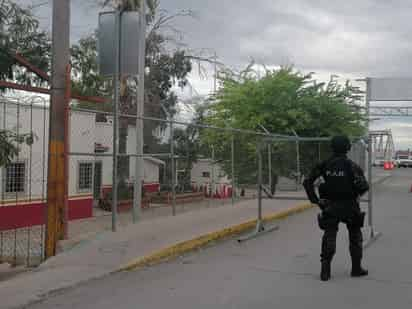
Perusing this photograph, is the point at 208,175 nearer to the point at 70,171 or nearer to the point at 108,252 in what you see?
the point at 70,171

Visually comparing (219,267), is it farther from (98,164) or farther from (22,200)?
(22,200)

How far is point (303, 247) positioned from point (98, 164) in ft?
25.0

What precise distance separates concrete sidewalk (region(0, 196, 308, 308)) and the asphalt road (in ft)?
0.99

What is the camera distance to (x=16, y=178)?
15.2 meters

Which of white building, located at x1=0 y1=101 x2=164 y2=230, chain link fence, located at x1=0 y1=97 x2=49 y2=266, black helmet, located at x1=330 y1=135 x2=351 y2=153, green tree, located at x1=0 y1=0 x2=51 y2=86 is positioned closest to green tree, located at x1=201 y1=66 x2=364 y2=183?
white building, located at x1=0 y1=101 x2=164 y2=230

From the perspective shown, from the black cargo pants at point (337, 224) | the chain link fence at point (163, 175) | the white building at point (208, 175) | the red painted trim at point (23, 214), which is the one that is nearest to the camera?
the black cargo pants at point (337, 224)

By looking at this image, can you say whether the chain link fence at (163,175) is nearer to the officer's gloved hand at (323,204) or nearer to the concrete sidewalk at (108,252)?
the concrete sidewalk at (108,252)

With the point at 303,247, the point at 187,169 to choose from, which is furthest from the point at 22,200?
the point at 303,247

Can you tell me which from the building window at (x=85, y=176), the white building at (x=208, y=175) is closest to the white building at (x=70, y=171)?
the building window at (x=85, y=176)

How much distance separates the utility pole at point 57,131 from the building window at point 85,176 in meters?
5.56

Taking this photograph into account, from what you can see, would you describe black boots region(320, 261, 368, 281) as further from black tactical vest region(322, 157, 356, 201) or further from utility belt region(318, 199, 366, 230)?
black tactical vest region(322, 157, 356, 201)

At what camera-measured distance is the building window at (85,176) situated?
1436 cm

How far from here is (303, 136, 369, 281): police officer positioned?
6.88 metres

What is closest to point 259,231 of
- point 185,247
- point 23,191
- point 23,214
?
point 185,247
